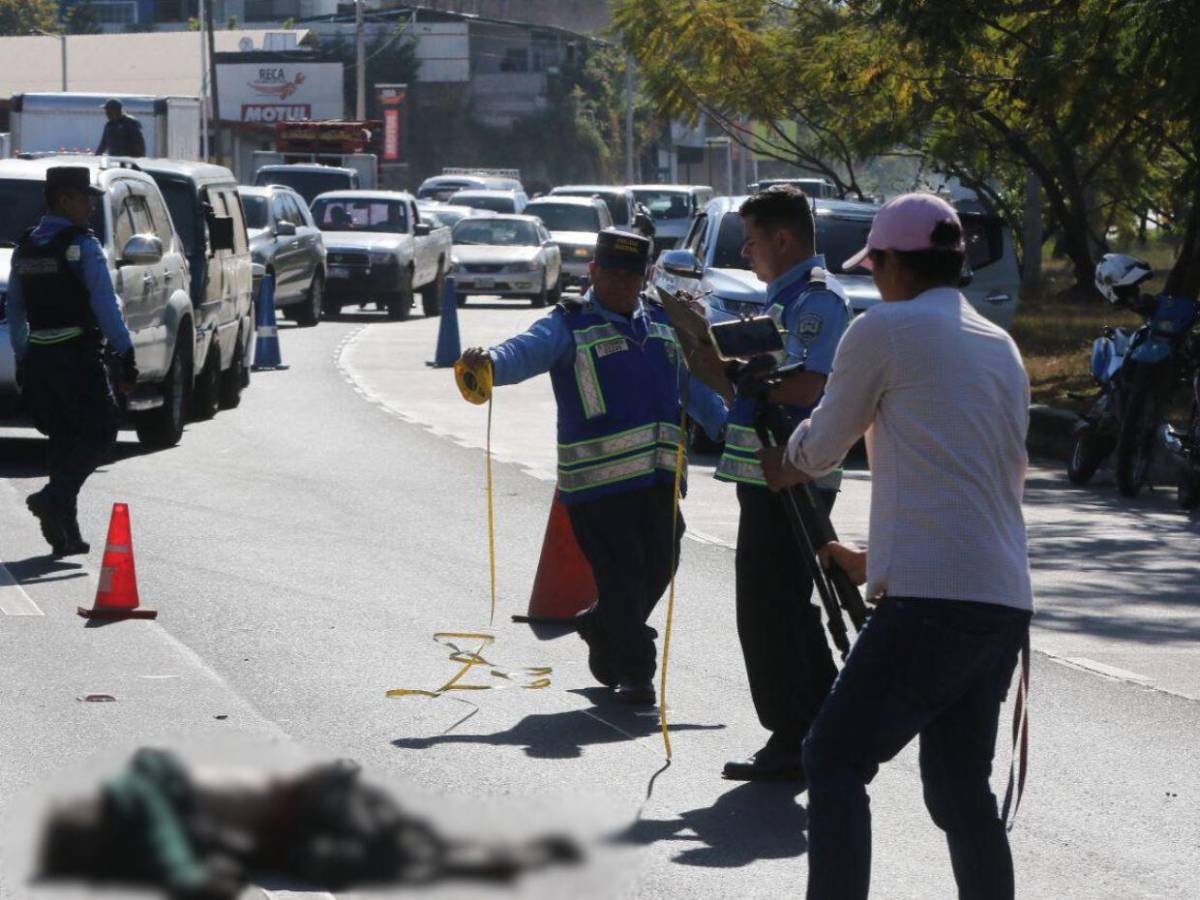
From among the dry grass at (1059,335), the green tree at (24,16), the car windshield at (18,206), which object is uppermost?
the green tree at (24,16)

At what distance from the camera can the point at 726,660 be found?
8867 mm

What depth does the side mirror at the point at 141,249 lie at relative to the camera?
1371 cm

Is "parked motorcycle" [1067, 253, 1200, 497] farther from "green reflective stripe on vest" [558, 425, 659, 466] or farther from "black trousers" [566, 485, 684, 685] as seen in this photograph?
"green reflective stripe on vest" [558, 425, 659, 466]

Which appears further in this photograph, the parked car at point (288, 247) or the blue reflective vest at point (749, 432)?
the parked car at point (288, 247)

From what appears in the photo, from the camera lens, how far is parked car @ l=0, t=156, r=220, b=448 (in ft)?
47.7

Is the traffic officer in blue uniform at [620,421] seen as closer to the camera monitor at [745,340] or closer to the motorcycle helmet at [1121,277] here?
the camera monitor at [745,340]

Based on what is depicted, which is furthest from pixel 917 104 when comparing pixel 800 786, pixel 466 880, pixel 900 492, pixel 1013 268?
pixel 466 880

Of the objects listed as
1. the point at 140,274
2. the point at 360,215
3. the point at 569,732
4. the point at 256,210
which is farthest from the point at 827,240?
the point at 360,215

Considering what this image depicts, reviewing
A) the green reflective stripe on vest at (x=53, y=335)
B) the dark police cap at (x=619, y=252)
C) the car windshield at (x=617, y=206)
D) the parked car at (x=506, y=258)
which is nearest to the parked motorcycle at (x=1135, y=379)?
the green reflective stripe on vest at (x=53, y=335)

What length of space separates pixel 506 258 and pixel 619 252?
2808cm

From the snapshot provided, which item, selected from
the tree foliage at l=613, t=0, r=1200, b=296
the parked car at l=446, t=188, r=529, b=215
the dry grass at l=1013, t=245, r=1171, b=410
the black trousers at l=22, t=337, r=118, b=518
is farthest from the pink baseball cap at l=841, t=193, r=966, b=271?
the parked car at l=446, t=188, r=529, b=215

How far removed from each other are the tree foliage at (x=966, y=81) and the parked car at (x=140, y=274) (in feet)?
20.2

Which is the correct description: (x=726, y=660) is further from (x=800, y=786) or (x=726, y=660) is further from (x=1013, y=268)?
(x=1013, y=268)

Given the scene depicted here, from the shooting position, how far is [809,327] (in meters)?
6.41
